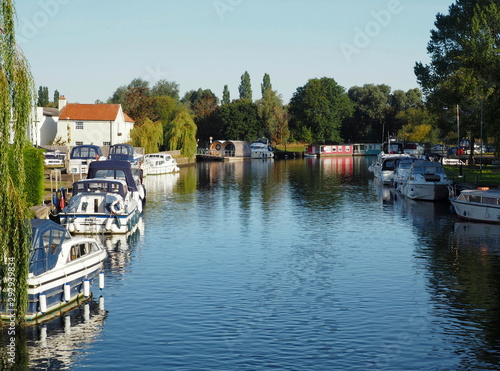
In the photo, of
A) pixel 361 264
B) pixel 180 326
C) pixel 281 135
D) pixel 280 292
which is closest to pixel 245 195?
pixel 361 264

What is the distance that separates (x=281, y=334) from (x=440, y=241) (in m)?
20.7

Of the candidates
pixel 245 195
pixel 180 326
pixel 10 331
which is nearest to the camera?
pixel 10 331

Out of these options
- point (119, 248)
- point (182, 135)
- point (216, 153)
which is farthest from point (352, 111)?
point (119, 248)

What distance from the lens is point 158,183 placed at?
262 ft

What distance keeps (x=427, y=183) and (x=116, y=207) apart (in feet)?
98.9

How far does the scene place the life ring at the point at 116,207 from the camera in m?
41.5

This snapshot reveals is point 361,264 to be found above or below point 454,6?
below

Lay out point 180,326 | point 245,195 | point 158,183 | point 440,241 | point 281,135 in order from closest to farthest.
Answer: point 180,326 → point 440,241 → point 245,195 → point 158,183 → point 281,135

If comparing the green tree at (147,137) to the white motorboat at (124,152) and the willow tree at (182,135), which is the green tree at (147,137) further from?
the white motorboat at (124,152)

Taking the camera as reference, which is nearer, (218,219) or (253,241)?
(253,241)

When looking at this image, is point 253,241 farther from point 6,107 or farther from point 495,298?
point 6,107

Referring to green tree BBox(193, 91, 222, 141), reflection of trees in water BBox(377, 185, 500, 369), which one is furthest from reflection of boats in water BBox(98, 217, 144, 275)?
green tree BBox(193, 91, 222, 141)

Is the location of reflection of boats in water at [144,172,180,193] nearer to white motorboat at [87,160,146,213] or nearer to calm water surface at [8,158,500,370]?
white motorboat at [87,160,146,213]

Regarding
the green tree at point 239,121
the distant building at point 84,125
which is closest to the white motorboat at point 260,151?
the green tree at point 239,121
